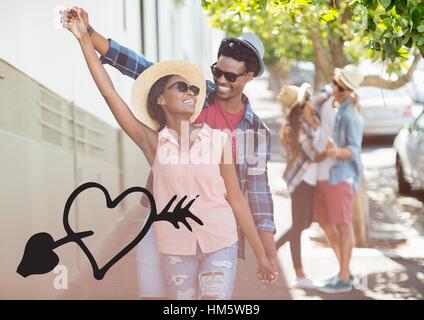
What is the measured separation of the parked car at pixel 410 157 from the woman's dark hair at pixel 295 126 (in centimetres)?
299

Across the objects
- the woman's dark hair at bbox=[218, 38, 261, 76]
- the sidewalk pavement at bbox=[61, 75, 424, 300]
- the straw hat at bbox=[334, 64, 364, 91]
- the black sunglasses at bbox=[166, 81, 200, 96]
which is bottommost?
the sidewalk pavement at bbox=[61, 75, 424, 300]

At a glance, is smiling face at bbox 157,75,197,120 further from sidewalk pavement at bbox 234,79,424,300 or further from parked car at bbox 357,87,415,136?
parked car at bbox 357,87,415,136

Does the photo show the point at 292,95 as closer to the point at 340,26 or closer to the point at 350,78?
the point at 350,78

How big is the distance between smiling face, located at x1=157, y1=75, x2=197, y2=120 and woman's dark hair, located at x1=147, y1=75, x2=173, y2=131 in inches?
0.8

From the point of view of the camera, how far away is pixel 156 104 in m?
5.53

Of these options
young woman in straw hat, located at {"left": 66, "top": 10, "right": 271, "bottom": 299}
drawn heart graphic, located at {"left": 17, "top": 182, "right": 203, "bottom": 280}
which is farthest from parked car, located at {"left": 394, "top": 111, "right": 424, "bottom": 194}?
drawn heart graphic, located at {"left": 17, "top": 182, "right": 203, "bottom": 280}

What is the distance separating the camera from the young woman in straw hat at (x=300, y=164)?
581 centimetres

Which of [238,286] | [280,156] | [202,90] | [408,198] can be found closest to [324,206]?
[280,156]

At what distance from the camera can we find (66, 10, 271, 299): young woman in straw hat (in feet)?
18.0

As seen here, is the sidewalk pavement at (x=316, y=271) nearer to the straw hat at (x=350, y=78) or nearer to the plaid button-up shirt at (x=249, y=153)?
the plaid button-up shirt at (x=249, y=153)

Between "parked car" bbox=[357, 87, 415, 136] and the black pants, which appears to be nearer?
the black pants

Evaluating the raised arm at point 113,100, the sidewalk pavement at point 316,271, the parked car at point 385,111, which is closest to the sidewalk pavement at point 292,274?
the sidewalk pavement at point 316,271

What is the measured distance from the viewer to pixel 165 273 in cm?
550

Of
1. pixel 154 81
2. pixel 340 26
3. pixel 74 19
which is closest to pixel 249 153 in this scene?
pixel 154 81
